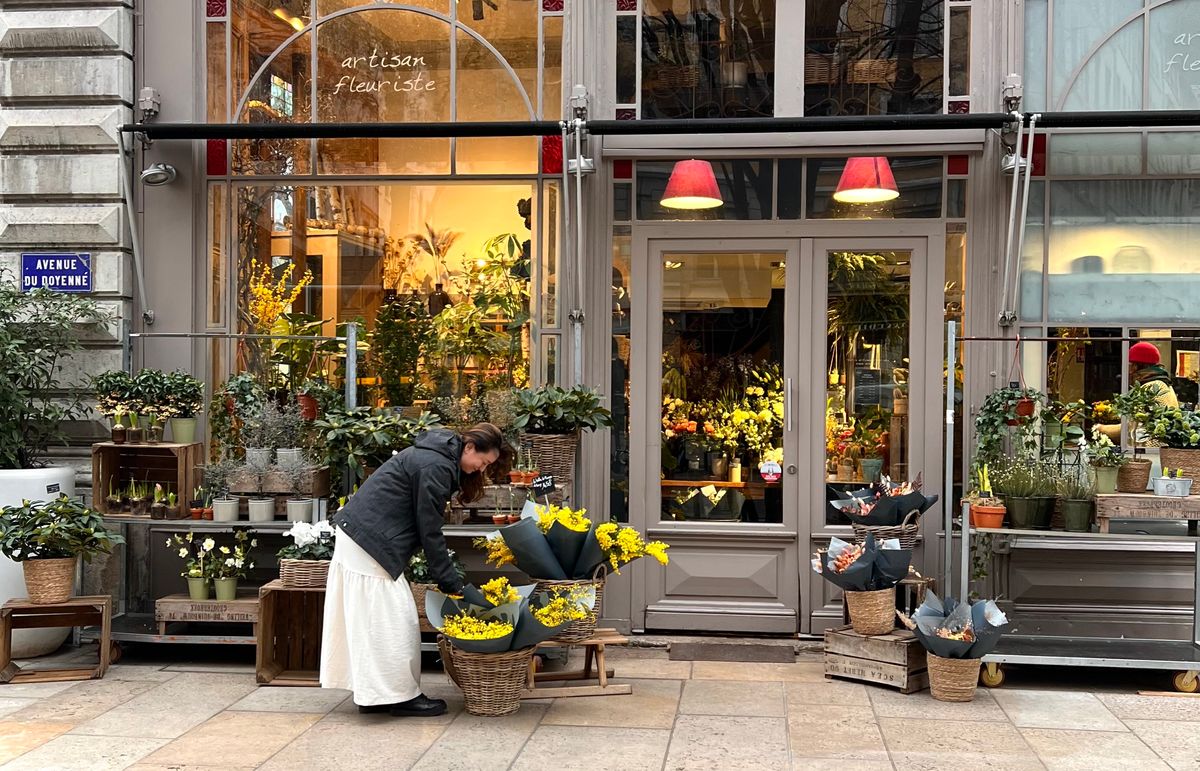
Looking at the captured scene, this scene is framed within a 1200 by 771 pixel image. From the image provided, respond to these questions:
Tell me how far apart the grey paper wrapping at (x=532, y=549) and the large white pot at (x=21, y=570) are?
3.36m

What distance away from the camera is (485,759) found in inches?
224

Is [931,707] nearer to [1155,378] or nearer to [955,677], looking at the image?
[955,677]

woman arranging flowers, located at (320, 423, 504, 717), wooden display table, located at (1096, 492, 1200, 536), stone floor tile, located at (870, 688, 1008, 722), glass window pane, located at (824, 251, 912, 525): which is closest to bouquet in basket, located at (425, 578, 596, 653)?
woman arranging flowers, located at (320, 423, 504, 717)

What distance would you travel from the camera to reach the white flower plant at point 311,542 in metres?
7.13

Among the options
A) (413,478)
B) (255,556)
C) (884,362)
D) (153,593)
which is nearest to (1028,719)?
(884,362)

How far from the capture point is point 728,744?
593cm

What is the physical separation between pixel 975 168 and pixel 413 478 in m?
4.55

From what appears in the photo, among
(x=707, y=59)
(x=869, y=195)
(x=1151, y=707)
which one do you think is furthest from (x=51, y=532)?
(x=1151, y=707)

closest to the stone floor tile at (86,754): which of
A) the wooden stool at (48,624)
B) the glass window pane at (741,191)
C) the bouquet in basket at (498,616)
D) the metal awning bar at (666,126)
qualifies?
the wooden stool at (48,624)

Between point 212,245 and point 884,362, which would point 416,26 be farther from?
point 884,362

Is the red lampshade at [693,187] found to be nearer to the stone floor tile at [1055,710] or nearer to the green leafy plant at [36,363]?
the stone floor tile at [1055,710]

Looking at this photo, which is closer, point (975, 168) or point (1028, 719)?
point (1028, 719)

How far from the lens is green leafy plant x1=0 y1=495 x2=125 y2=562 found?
7055 millimetres

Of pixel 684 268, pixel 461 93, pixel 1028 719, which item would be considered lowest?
pixel 1028 719
